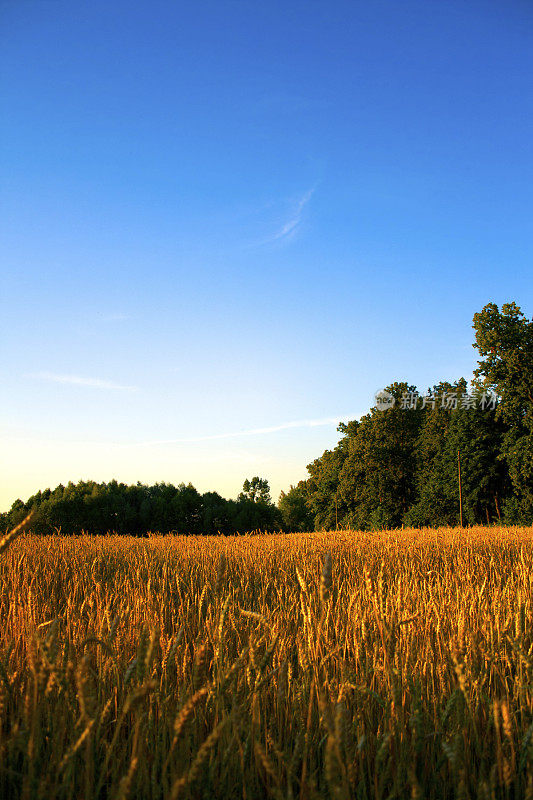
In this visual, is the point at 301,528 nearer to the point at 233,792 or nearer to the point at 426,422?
the point at 426,422

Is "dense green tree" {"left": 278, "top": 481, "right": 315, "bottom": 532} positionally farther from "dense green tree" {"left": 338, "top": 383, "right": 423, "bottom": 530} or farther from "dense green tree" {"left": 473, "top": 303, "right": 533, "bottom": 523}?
"dense green tree" {"left": 473, "top": 303, "right": 533, "bottom": 523}

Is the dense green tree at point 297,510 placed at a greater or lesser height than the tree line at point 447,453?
lesser

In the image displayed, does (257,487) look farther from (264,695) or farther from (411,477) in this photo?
(264,695)

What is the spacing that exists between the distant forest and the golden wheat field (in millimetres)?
25348

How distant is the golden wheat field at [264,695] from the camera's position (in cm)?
119

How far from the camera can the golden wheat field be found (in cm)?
119

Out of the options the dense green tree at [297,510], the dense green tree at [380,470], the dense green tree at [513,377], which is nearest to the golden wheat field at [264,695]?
the dense green tree at [513,377]

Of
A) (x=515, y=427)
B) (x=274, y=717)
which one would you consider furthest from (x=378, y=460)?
(x=274, y=717)

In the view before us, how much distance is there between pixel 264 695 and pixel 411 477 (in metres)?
44.1

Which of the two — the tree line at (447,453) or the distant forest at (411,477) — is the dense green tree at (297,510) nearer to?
the tree line at (447,453)

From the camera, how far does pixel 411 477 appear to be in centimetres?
4447

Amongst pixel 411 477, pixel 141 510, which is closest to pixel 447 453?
pixel 411 477

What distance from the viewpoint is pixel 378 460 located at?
142 feet

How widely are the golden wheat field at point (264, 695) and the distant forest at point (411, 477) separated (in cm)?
2535
